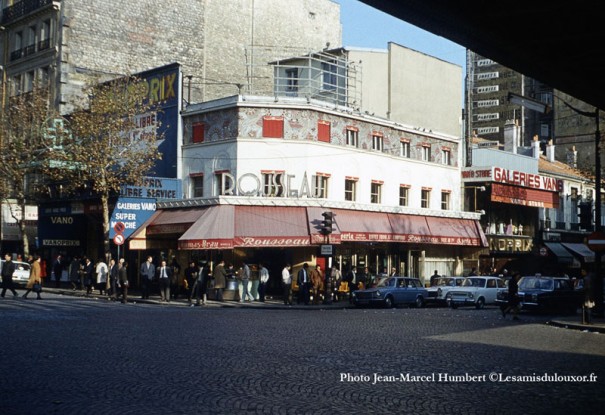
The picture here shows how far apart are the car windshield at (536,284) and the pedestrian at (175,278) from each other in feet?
48.3

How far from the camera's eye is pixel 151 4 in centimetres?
4753

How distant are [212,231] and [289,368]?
845 inches

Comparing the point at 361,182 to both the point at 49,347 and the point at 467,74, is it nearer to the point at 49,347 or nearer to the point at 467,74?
the point at 49,347

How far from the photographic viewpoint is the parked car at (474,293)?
32656mm

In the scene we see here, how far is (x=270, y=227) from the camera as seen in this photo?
34312mm

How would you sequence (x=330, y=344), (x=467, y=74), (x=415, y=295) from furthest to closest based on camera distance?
(x=467, y=74)
(x=415, y=295)
(x=330, y=344)

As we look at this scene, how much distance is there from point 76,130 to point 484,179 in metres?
23.2

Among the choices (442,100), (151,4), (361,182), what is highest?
(151,4)

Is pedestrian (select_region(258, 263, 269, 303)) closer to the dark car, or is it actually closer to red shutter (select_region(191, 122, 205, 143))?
red shutter (select_region(191, 122, 205, 143))

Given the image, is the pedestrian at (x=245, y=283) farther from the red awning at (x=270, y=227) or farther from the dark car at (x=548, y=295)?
the dark car at (x=548, y=295)

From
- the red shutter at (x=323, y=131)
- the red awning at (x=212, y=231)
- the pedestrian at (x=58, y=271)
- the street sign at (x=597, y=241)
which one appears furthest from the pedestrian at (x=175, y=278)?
the street sign at (x=597, y=241)

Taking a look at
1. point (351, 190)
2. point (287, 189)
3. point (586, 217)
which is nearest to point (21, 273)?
point (287, 189)

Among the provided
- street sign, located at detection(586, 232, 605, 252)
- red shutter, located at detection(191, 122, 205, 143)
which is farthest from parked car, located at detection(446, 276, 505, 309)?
red shutter, located at detection(191, 122, 205, 143)

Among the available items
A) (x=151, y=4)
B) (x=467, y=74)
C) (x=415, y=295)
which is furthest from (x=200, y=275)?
(x=467, y=74)
